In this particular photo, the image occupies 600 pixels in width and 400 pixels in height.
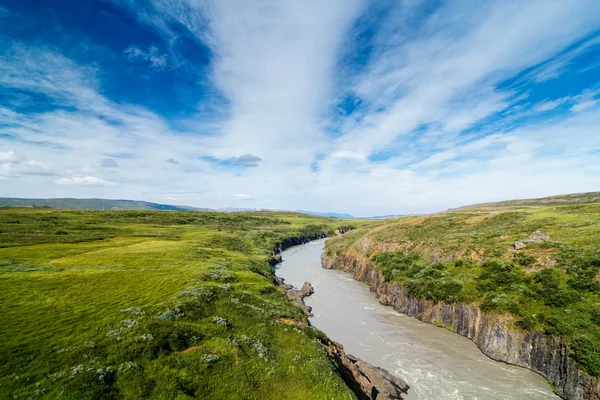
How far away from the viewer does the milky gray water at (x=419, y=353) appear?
26.2 meters

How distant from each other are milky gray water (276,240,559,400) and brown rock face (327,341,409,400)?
69.5 inches

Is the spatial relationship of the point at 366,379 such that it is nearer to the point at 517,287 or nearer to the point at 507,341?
the point at 507,341

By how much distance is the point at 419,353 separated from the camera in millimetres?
33219

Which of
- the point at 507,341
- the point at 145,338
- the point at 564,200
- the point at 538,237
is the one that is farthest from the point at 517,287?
the point at 564,200

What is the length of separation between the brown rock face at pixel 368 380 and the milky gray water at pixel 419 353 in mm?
1765

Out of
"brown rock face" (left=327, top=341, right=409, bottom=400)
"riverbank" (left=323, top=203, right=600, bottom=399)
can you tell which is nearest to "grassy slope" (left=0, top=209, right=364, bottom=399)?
"brown rock face" (left=327, top=341, right=409, bottom=400)

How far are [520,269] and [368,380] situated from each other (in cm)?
2858

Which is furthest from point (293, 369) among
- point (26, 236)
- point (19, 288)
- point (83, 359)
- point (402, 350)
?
point (26, 236)

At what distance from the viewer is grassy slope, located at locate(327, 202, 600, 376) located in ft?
90.4

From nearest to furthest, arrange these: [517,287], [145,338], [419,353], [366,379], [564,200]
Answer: [145,338] < [366,379] < [419,353] < [517,287] < [564,200]

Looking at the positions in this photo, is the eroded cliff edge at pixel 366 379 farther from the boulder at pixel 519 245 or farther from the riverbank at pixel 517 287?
the boulder at pixel 519 245

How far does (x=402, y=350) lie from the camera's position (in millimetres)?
34156

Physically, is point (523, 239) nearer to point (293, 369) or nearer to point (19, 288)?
point (293, 369)

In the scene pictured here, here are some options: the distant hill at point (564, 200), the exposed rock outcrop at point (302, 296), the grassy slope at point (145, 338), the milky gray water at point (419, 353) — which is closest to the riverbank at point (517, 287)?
the milky gray water at point (419, 353)
